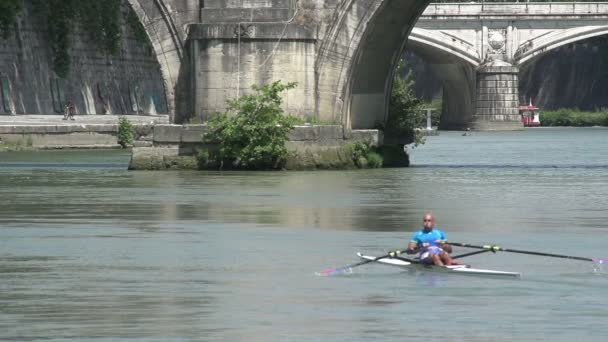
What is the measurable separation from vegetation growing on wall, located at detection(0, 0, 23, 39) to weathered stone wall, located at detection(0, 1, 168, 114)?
183cm

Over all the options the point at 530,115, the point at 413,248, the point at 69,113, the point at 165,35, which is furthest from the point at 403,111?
the point at 530,115

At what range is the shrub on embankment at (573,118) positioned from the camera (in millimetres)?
125812

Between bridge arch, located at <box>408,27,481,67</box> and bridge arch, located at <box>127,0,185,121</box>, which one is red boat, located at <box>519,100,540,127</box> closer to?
bridge arch, located at <box>408,27,481,67</box>

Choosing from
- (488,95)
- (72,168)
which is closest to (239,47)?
(72,168)

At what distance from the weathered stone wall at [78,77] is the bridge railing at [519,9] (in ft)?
61.7

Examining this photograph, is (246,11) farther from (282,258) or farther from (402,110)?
(282,258)

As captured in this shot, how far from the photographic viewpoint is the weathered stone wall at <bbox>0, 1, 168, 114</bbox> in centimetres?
7744

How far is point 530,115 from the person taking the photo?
133000mm

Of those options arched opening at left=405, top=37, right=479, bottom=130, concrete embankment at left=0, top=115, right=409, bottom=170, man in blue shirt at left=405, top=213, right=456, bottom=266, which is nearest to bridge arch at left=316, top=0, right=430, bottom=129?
concrete embankment at left=0, top=115, right=409, bottom=170

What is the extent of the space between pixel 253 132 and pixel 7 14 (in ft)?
109

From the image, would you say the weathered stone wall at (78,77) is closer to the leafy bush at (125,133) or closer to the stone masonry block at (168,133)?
the leafy bush at (125,133)

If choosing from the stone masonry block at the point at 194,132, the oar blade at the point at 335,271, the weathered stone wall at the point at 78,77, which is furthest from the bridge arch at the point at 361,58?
the weathered stone wall at the point at 78,77

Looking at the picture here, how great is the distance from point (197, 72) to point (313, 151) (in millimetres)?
3410

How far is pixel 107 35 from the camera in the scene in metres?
88.2
